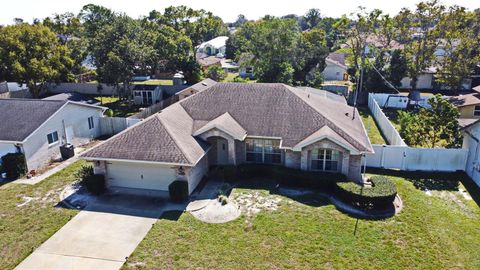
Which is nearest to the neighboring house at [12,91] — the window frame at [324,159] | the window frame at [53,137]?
the window frame at [53,137]

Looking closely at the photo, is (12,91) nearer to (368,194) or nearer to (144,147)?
(144,147)

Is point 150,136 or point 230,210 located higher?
point 150,136

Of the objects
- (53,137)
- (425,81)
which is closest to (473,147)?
(53,137)

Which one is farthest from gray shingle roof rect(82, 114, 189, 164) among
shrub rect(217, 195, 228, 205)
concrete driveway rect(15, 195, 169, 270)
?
shrub rect(217, 195, 228, 205)

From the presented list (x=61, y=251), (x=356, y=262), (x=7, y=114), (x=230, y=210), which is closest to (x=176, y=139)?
(x=230, y=210)

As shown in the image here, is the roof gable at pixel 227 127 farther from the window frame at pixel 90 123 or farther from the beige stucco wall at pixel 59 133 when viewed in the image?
the window frame at pixel 90 123

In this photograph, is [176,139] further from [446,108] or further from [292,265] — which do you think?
[446,108]
